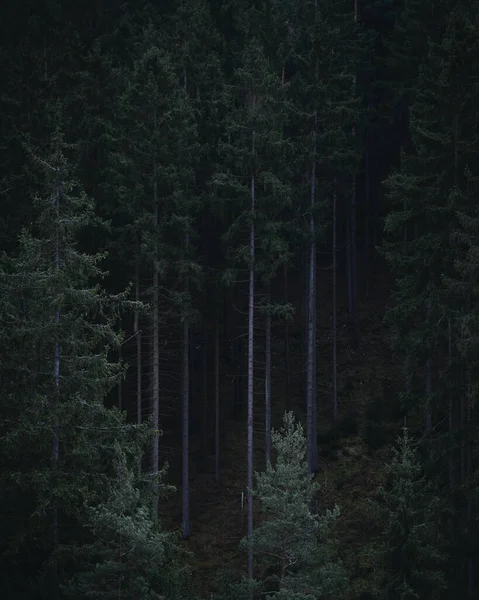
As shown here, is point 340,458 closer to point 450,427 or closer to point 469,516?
point 450,427

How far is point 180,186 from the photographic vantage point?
30078 millimetres

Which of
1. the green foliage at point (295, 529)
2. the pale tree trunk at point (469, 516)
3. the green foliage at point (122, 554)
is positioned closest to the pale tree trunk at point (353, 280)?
the pale tree trunk at point (469, 516)

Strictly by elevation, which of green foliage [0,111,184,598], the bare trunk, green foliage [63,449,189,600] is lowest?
green foliage [63,449,189,600]

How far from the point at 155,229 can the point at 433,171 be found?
932 centimetres

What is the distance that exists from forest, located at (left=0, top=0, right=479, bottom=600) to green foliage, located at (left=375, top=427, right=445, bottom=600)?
8 centimetres

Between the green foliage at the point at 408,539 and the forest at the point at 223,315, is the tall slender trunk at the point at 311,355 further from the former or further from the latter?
the green foliage at the point at 408,539

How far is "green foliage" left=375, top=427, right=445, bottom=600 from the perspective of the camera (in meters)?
22.9

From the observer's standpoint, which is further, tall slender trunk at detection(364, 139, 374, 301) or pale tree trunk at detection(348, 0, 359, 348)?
tall slender trunk at detection(364, 139, 374, 301)

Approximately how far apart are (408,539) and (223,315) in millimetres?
19845

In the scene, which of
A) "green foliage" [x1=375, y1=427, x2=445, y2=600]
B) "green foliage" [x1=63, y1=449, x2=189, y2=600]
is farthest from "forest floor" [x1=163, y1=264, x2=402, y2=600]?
"green foliage" [x1=63, y1=449, x2=189, y2=600]

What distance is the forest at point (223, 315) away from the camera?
21.3m

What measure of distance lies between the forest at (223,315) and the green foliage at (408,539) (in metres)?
0.08

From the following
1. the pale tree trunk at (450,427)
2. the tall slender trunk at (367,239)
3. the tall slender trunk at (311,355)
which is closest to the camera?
the pale tree trunk at (450,427)

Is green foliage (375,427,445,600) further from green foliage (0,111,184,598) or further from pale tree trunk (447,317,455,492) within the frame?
green foliage (0,111,184,598)
